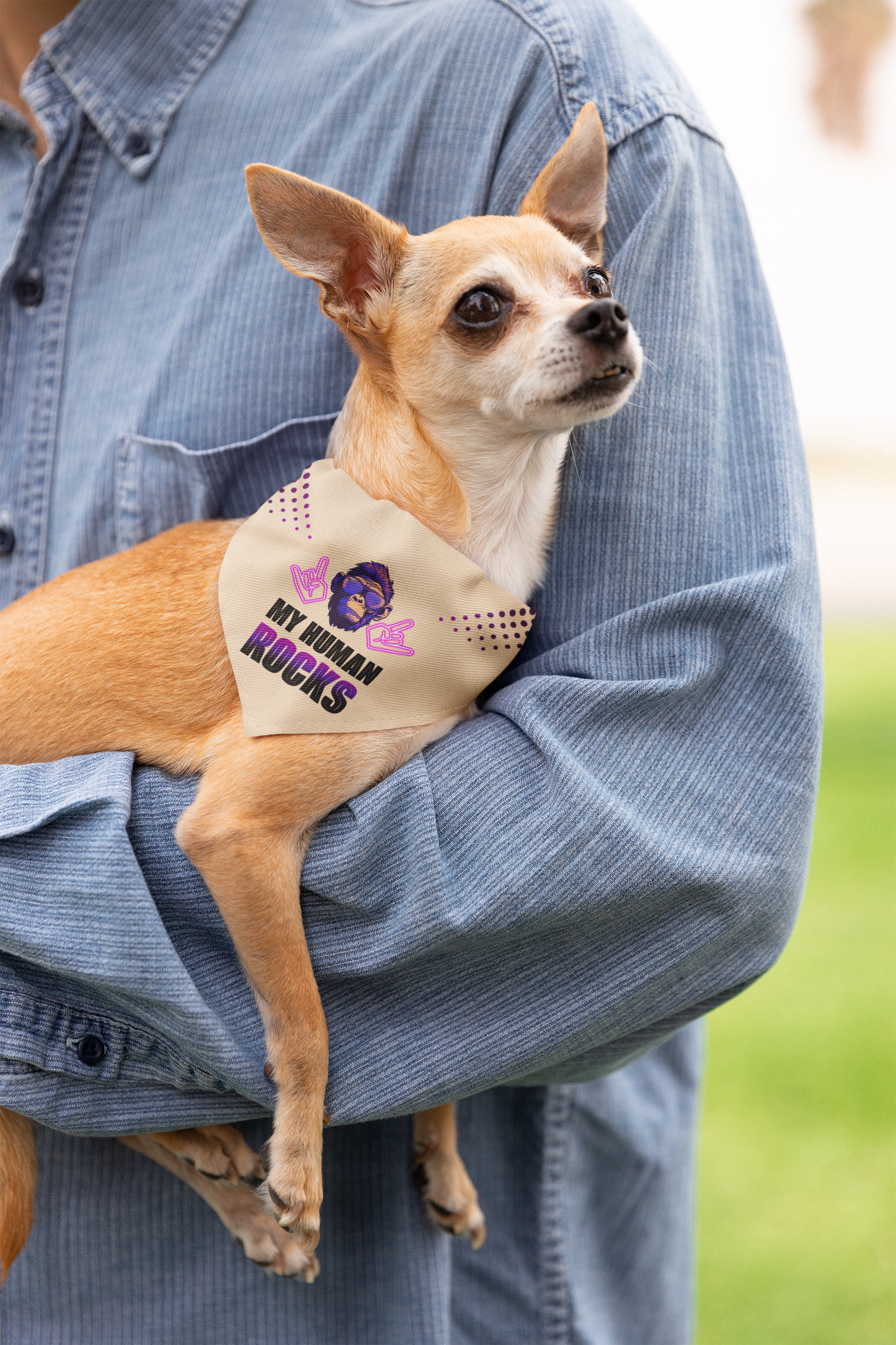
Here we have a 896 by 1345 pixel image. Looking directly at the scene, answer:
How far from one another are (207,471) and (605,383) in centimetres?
67

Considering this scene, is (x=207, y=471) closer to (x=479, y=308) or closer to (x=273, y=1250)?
(x=479, y=308)

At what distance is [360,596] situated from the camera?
5.05ft

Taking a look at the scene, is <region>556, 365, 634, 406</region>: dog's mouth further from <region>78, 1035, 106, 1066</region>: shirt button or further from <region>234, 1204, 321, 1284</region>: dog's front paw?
<region>234, 1204, 321, 1284</region>: dog's front paw

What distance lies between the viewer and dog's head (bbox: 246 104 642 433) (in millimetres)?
1554

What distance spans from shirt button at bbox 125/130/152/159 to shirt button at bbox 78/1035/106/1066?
4.86 ft

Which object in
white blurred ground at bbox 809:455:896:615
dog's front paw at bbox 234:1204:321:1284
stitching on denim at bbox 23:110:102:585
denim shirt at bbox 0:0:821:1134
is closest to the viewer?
denim shirt at bbox 0:0:821:1134

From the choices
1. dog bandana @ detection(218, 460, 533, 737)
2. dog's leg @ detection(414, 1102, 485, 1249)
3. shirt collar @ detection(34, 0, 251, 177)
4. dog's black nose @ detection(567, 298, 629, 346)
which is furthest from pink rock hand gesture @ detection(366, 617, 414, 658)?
shirt collar @ detection(34, 0, 251, 177)

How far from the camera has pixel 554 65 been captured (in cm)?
162

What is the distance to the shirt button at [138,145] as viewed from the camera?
189cm

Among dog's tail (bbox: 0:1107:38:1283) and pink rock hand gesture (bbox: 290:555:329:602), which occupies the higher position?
pink rock hand gesture (bbox: 290:555:329:602)

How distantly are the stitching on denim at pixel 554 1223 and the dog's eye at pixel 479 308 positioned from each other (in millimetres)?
1266

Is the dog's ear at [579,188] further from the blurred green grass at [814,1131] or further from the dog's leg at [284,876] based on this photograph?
the blurred green grass at [814,1131]

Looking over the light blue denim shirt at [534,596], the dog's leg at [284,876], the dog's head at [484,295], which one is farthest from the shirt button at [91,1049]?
the dog's head at [484,295]

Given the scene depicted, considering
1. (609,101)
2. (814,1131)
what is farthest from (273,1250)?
(814,1131)
